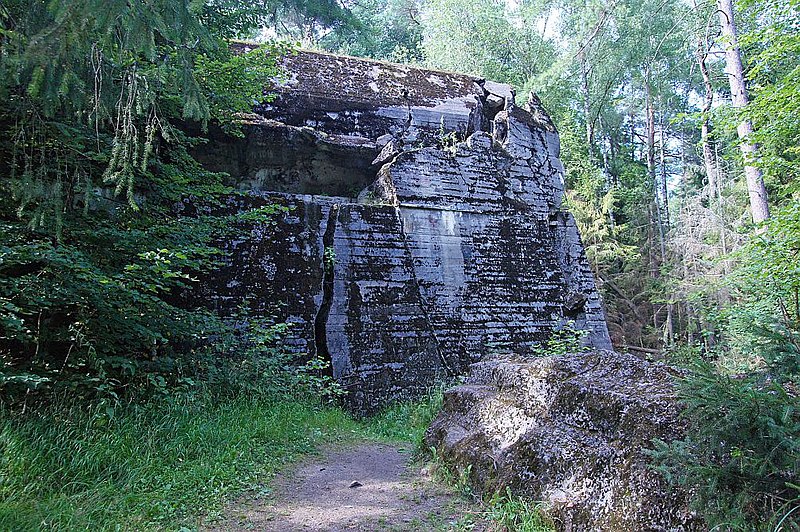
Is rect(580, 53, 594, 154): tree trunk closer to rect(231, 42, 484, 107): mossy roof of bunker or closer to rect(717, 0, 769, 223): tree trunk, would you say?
rect(717, 0, 769, 223): tree trunk

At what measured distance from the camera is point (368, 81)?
1065 cm

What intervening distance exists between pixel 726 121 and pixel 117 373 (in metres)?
8.88

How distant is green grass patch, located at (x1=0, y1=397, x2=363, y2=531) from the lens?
9.45ft

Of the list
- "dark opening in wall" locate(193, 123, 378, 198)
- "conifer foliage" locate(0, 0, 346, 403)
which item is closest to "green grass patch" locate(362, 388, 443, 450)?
"conifer foliage" locate(0, 0, 346, 403)

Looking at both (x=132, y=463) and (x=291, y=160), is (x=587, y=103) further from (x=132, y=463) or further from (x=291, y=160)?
(x=132, y=463)

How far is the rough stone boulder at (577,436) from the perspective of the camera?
257 cm

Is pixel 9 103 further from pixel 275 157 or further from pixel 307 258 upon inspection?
pixel 275 157

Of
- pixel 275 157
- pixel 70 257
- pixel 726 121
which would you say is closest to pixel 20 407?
pixel 70 257

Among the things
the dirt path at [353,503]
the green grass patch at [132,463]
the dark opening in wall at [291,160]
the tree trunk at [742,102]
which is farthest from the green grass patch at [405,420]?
the tree trunk at [742,102]

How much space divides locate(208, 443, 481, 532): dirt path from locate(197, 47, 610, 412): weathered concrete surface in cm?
298

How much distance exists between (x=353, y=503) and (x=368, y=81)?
29.4 ft

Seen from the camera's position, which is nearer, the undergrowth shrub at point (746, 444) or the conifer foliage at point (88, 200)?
the undergrowth shrub at point (746, 444)

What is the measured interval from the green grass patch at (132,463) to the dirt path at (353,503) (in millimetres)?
234

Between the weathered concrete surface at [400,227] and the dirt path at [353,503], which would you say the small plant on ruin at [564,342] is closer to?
the weathered concrete surface at [400,227]
